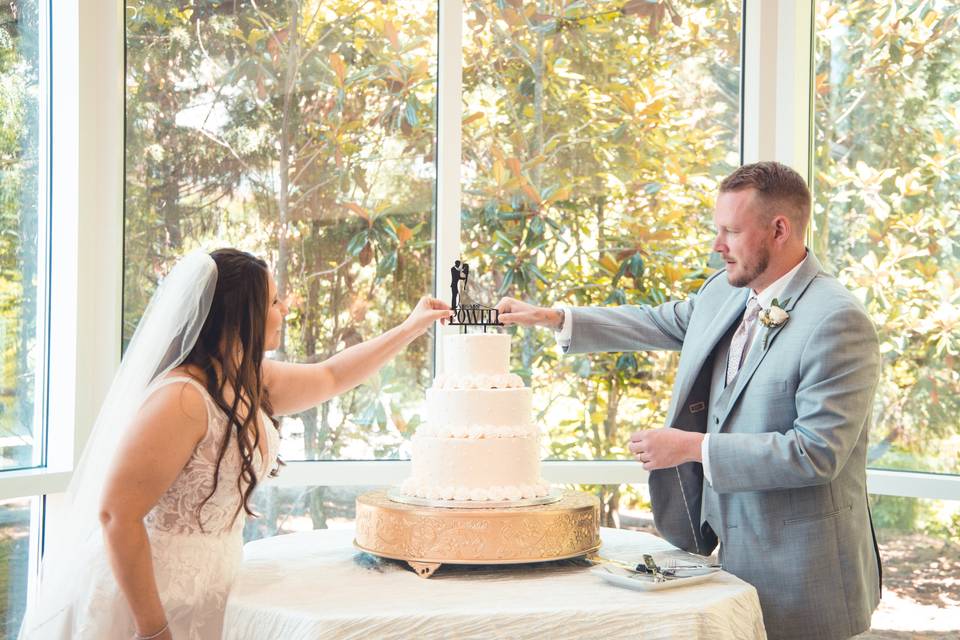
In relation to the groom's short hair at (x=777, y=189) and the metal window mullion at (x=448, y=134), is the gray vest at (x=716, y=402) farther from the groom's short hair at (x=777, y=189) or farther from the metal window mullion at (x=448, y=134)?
the metal window mullion at (x=448, y=134)

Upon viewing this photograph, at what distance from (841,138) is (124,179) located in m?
2.99

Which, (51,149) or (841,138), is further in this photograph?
(841,138)

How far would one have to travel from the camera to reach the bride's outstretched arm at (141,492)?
7.06 ft

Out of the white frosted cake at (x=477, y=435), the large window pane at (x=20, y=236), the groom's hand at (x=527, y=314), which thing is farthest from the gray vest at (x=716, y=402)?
the large window pane at (x=20, y=236)

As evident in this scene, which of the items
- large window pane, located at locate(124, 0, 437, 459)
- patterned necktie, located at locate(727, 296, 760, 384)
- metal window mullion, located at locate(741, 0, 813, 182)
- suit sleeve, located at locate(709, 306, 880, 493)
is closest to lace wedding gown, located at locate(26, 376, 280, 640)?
suit sleeve, located at locate(709, 306, 880, 493)

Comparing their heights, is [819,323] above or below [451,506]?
above

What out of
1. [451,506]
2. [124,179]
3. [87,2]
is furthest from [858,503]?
[87,2]

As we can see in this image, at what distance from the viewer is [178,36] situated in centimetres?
390

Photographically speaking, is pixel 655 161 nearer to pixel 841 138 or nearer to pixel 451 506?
pixel 841 138

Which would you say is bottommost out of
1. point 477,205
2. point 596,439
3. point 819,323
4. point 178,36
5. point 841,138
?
point 596,439

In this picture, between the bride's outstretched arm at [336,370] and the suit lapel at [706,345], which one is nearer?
the suit lapel at [706,345]

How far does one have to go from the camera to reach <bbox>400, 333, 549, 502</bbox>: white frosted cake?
252 centimetres

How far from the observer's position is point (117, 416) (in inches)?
95.7

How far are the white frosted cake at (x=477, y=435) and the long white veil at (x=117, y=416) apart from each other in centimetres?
68
